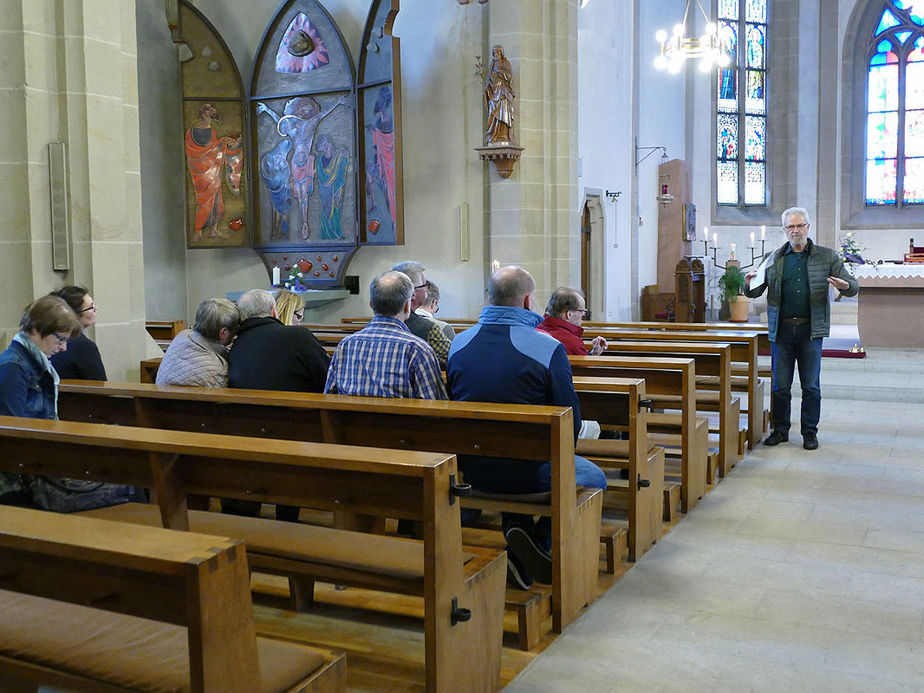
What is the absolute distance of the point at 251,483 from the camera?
281 cm

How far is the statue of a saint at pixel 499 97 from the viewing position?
9.69m

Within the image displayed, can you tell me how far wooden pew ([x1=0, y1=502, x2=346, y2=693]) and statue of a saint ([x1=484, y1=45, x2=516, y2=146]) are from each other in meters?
8.13

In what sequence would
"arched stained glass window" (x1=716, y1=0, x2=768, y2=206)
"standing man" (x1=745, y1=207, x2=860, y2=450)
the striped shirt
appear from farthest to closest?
"arched stained glass window" (x1=716, y1=0, x2=768, y2=206) < "standing man" (x1=745, y1=207, x2=860, y2=450) < the striped shirt

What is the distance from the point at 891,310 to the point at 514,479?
8637mm

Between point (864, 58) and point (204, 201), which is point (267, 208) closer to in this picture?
point (204, 201)

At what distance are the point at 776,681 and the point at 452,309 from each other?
310 inches

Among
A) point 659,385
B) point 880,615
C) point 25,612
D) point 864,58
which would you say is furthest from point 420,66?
point 864,58

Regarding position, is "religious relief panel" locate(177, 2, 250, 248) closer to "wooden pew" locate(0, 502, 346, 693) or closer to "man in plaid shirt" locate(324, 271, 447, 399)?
"man in plaid shirt" locate(324, 271, 447, 399)

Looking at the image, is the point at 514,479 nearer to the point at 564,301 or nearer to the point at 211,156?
the point at 564,301

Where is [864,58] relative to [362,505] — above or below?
above

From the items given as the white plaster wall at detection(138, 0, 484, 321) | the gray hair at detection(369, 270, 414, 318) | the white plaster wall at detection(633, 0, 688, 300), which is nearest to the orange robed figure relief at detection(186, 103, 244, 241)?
the white plaster wall at detection(138, 0, 484, 321)

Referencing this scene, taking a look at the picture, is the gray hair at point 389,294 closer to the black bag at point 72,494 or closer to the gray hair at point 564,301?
the black bag at point 72,494

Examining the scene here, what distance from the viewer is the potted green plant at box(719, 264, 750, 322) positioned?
15078 mm

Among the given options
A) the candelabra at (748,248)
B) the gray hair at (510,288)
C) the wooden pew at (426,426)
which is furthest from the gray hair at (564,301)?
the candelabra at (748,248)
